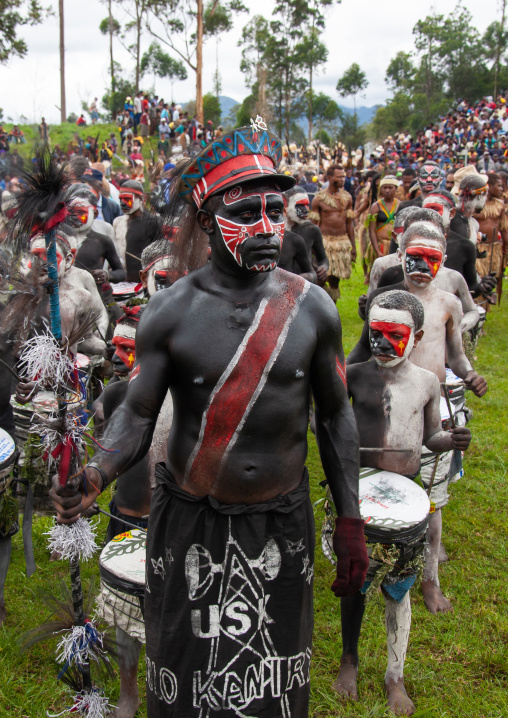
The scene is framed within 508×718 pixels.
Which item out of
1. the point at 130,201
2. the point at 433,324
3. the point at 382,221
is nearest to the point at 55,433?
the point at 433,324

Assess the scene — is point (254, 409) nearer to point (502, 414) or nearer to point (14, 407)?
point (14, 407)

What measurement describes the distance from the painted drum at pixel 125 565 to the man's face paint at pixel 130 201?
6000 mm

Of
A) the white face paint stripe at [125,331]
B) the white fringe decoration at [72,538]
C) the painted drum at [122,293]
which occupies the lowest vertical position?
the white fringe decoration at [72,538]

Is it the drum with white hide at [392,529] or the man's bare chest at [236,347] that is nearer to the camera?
the man's bare chest at [236,347]

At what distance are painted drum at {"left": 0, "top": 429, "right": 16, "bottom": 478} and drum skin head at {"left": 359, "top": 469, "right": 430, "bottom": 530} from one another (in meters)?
1.90

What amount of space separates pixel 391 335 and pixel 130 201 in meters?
5.69

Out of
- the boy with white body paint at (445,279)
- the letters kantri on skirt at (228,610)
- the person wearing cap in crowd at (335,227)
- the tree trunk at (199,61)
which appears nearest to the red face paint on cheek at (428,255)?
the boy with white body paint at (445,279)

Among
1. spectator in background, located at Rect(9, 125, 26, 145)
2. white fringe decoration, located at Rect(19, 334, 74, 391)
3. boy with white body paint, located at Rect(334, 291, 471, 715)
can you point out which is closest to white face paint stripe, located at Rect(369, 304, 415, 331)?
boy with white body paint, located at Rect(334, 291, 471, 715)

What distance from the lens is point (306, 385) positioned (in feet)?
8.01

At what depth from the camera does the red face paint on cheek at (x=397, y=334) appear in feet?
12.4

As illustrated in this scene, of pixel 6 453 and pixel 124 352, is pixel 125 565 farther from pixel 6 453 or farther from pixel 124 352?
pixel 124 352

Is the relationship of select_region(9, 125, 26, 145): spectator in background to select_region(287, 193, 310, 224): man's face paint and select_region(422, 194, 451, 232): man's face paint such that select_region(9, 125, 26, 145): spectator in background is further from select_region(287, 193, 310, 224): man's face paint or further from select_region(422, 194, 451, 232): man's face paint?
select_region(422, 194, 451, 232): man's face paint

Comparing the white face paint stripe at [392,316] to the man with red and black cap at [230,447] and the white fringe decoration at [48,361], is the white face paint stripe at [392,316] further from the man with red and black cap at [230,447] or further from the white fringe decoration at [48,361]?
the white fringe decoration at [48,361]

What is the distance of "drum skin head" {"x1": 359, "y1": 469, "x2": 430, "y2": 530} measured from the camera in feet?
10.8
